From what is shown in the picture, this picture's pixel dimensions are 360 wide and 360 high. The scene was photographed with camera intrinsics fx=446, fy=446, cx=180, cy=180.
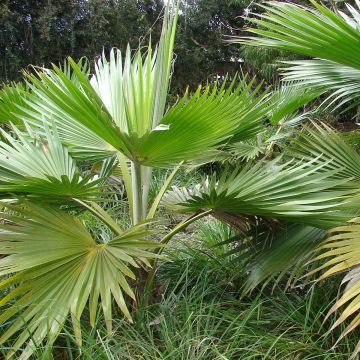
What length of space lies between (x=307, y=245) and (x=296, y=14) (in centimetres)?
101

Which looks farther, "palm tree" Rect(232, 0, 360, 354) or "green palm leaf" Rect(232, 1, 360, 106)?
"green palm leaf" Rect(232, 1, 360, 106)

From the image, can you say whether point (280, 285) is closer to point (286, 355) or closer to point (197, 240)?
point (286, 355)

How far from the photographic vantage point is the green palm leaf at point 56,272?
5.09 ft

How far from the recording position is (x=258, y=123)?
7.50 feet

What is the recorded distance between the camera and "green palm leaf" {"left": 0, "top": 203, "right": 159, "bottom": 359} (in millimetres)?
1553

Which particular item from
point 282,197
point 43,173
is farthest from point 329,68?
point 43,173

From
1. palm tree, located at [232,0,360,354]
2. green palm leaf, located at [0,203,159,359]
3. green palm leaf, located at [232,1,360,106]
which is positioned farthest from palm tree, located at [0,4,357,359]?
green palm leaf, located at [232,1,360,106]

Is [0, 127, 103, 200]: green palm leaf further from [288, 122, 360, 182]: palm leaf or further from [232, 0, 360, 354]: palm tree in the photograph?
[288, 122, 360, 182]: palm leaf

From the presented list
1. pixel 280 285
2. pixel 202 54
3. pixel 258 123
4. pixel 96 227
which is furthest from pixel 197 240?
pixel 202 54

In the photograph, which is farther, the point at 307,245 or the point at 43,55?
the point at 43,55

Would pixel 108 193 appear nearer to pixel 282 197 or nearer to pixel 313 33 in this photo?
pixel 282 197

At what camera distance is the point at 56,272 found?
1.68m

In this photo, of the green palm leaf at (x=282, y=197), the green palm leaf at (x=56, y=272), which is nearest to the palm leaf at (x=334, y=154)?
the green palm leaf at (x=282, y=197)

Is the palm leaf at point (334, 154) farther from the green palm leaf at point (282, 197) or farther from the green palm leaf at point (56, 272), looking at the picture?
the green palm leaf at point (56, 272)
